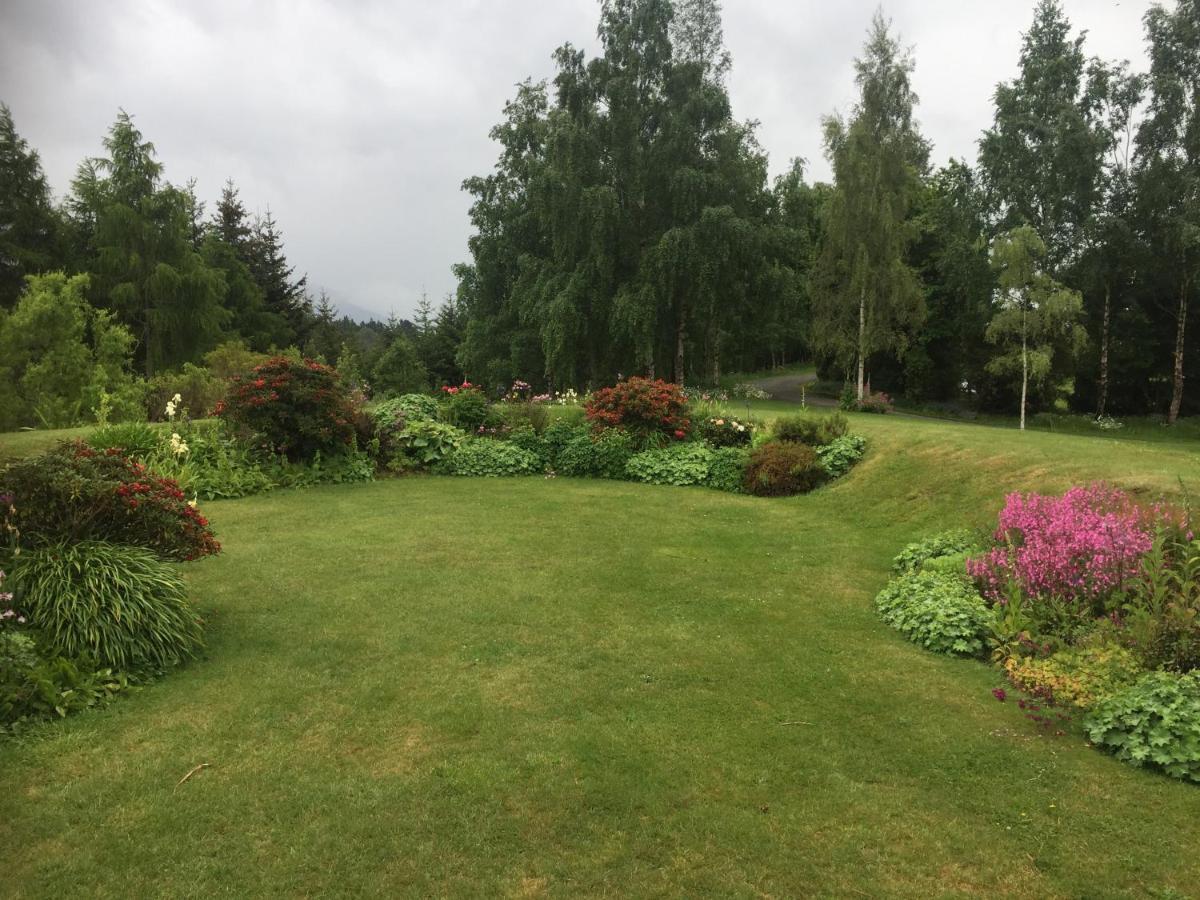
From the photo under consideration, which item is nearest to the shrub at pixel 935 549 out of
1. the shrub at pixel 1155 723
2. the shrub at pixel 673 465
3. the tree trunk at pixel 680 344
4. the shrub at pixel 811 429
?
the shrub at pixel 1155 723

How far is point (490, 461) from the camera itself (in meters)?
12.3

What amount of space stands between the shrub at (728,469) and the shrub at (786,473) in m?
0.31

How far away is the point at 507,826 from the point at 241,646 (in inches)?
110

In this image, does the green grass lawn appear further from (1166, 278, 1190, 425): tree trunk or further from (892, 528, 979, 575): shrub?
(1166, 278, 1190, 425): tree trunk

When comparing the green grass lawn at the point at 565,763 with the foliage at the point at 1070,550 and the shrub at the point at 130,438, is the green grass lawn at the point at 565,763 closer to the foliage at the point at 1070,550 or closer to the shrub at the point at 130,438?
the foliage at the point at 1070,550

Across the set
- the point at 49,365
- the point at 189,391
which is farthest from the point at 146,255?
the point at 189,391

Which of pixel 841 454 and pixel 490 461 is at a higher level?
pixel 841 454

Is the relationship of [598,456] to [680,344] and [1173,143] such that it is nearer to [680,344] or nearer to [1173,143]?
[680,344]

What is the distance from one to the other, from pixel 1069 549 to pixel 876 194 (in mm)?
19590

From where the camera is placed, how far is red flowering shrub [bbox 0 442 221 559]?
175 inches

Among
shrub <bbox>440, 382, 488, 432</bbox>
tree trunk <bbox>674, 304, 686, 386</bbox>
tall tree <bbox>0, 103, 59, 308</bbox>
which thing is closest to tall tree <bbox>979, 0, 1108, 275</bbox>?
tree trunk <bbox>674, 304, 686, 386</bbox>

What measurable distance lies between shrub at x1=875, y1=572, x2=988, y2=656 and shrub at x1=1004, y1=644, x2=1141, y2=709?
1.77 ft

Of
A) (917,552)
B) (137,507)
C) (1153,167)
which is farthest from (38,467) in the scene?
(1153,167)

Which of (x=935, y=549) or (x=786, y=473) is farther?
(x=786, y=473)
